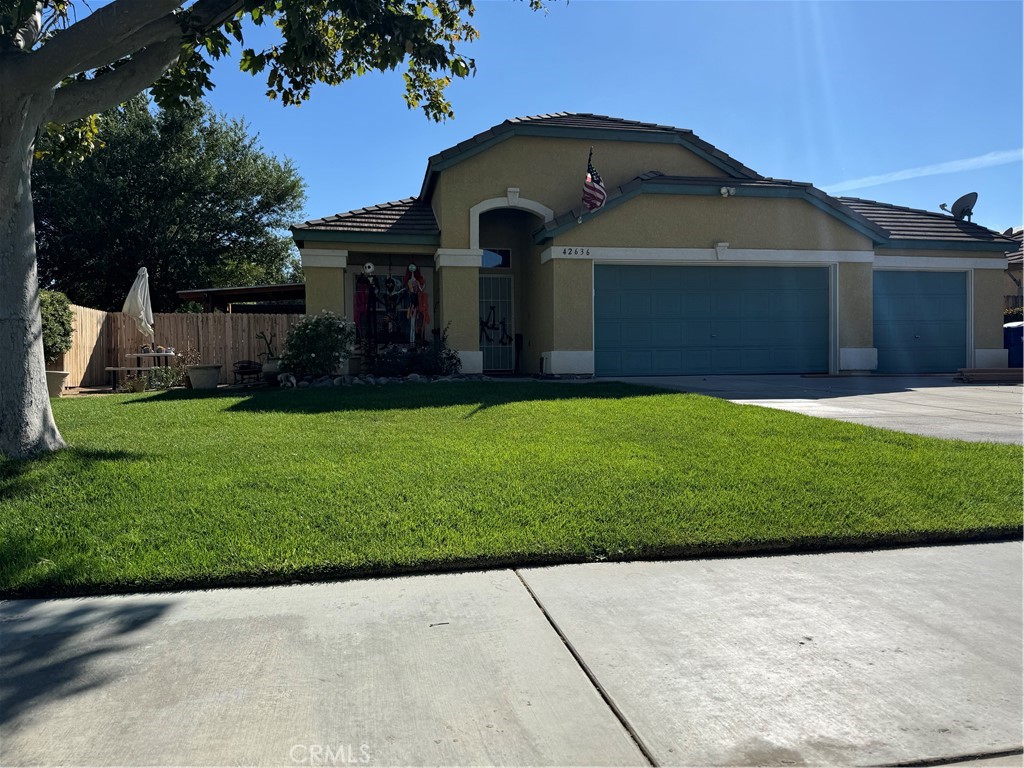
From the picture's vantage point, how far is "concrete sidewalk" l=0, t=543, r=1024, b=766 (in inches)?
100

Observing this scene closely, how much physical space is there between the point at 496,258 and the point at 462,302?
7.56ft

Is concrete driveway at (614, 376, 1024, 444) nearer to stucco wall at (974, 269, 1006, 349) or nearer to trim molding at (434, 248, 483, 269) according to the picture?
stucco wall at (974, 269, 1006, 349)

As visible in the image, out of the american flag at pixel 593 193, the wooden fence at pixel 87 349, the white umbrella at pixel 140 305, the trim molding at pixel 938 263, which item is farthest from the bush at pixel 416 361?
the trim molding at pixel 938 263

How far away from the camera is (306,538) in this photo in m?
4.57

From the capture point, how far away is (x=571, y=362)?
1530cm

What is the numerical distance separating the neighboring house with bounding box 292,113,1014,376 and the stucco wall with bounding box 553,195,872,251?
33mm

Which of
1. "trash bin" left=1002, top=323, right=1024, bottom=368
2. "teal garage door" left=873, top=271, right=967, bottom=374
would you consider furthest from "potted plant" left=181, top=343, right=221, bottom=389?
"trash bin" left=1002, top=323, right=1024, bottom=368

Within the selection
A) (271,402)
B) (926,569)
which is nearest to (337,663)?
(926,569)

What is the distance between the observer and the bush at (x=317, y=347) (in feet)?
45.4

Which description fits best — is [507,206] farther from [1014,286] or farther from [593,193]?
[1014,286]

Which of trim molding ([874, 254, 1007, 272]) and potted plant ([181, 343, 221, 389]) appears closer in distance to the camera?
potted plant ([181, 343, 221, 389])

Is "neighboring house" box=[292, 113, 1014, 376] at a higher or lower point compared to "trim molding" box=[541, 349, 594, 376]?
higher

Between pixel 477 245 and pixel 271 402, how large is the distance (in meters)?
6.90

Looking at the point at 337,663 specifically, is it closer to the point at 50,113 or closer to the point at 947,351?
the point at 50,113
